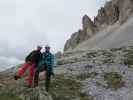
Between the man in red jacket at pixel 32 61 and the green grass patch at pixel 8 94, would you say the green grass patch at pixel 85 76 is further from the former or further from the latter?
the man in red jacket at pixel 32 61

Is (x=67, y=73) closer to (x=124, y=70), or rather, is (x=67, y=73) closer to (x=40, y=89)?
(x=124, y=70)

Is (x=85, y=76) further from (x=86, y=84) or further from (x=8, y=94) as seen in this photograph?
(x=8, y=94)

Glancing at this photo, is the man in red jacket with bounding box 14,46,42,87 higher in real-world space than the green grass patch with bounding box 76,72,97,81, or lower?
higher

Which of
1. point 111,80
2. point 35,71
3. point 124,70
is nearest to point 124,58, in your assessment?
point 124,70

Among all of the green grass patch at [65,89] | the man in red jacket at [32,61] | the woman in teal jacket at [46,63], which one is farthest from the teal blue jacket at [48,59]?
the green grass patch at [65,89]

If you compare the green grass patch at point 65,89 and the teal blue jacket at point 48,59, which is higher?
the teal blue jacket at point 48,59

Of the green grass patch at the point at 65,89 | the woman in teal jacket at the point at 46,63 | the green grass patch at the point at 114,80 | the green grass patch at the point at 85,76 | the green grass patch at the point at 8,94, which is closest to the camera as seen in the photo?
the green grass patch at the point at 8,94

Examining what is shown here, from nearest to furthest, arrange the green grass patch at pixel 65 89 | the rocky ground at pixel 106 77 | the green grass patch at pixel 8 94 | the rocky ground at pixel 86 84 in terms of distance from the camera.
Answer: the green grass patch at pixel 8 94, the rocky ground at pixel 86 84, the green grass patch at pixel 65 89, the rocky ground at pixel 106 77

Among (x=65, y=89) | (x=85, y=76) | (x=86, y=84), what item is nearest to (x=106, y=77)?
(x=85, y=76)

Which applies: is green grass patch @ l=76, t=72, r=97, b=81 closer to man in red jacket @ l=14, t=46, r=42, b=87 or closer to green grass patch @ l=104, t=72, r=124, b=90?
green grass patch @ l=104, t=72, r=124, b=90

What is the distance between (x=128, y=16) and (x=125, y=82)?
140751mm

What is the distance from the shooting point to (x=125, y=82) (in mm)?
40156

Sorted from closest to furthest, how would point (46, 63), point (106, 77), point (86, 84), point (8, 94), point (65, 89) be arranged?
point (46, 63)
point (8, 94)
point (65, 89)
point (86, 84)
point (106, 77)

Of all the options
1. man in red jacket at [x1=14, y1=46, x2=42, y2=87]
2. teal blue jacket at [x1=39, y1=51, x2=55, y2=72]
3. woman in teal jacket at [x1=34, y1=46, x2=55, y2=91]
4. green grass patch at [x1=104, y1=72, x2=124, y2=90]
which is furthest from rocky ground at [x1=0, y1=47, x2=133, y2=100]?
teal blue jacket at [x1=39, y1=51, x2=55, y2=72]
